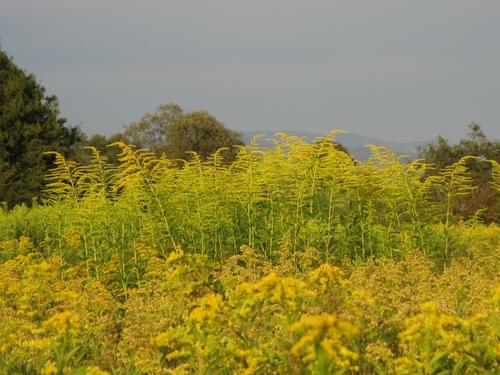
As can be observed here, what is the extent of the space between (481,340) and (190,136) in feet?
155

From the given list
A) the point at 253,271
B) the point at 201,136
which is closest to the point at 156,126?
the point at 201,136

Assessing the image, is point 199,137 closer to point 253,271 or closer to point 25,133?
point 25,133

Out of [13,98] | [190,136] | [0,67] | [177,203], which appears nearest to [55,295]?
[177,203]

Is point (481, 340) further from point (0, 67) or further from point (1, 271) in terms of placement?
point (0, 67)

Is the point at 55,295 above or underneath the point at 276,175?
underneath

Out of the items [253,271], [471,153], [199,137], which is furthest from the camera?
[199,137]

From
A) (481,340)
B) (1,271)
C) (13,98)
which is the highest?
(13,98)

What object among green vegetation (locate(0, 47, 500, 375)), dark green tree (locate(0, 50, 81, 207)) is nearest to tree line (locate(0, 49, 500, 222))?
dark green tree (locate(0, 50, 81, 207))

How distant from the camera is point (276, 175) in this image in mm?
10477

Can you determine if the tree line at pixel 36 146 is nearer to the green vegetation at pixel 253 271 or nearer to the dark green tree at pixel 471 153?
the dark green tree at pixel 471 153

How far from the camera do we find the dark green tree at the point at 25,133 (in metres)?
24.1

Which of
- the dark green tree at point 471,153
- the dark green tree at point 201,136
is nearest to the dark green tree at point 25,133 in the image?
the dark green tree at point 471,153

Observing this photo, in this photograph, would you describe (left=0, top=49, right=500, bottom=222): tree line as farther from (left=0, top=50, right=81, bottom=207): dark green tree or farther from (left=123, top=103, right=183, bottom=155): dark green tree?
(left=123, top=103, right=183, bottom=155): dark green tree

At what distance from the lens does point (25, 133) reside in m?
25.5
